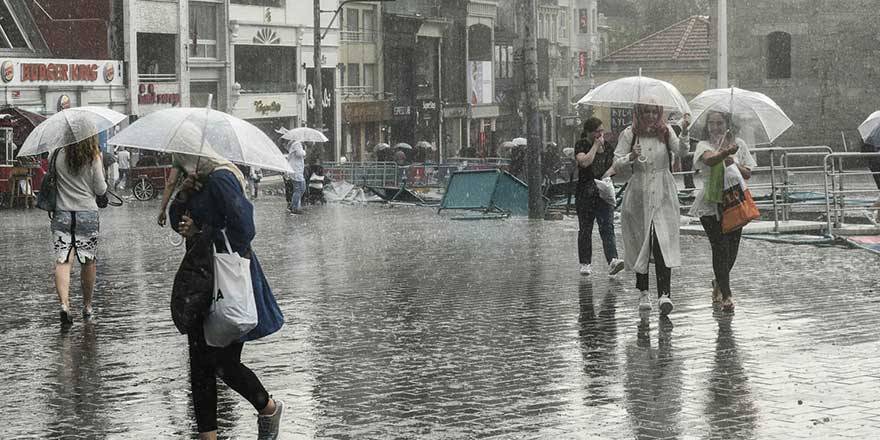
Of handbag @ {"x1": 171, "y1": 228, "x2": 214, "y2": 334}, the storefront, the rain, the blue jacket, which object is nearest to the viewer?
handbag @ {"x1": 171, "y1": 228, "x2": 214, "y2": 334}

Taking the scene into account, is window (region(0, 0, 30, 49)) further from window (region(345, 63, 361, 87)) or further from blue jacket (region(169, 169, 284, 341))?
blue jacket (region(169, 169, 284, 341))

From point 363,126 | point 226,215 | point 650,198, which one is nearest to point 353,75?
point 363,126

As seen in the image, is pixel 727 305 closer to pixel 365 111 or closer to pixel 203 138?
pixel 203 138

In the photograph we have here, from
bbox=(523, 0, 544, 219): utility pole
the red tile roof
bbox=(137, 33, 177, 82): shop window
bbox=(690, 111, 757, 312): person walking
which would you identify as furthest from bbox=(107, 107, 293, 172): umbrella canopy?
the red tile roof

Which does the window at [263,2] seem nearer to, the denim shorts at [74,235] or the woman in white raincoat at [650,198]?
the denim shorts at [74,235]

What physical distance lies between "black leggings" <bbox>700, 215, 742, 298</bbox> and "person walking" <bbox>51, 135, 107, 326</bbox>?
4.91m

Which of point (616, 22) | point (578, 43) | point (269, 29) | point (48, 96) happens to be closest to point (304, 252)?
point (48, 96)

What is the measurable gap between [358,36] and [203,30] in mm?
12194

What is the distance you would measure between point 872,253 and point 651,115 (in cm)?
675

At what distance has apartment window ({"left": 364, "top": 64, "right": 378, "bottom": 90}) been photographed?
69.8 metres

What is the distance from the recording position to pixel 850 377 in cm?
892

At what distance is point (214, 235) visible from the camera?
23.4 feet

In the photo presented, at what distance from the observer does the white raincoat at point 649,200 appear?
1175 cm

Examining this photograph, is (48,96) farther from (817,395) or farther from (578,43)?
(578,43)
